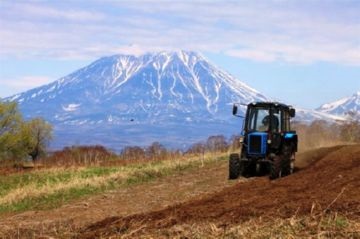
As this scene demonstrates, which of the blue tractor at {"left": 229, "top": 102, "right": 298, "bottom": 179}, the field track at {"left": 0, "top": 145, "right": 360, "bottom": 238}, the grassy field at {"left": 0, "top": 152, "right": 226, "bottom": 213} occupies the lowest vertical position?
the grassy field at {"left": 0, "top": 152, "right": 226, "bottom": 213}

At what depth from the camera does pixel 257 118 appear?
20.0m

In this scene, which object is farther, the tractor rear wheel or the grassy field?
the tractor rear wheel

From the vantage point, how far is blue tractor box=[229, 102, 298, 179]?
1936cm

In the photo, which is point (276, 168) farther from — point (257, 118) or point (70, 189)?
point (70, 189)

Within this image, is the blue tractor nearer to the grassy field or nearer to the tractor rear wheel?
the tractor rear wheel

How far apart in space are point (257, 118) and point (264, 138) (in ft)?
2.88

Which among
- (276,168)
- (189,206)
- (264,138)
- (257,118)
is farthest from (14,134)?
(189,206)

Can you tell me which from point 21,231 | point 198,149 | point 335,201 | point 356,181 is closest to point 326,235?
point 335,201

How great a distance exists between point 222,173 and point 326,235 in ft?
51.3

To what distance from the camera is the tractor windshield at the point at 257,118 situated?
19828mm

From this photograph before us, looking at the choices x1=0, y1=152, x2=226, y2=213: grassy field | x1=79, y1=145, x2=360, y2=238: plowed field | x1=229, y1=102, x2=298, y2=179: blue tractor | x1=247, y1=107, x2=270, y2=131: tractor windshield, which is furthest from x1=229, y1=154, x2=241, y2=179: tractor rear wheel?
x1=79, y1=145, x2=360, y2=238: plowed field

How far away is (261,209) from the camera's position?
385 inches

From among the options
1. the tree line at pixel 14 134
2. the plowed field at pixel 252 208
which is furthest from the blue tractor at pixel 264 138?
the tree line at pixel 14 134

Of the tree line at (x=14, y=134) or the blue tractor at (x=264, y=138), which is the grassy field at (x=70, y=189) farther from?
the tree line at (x=14, y=134)
